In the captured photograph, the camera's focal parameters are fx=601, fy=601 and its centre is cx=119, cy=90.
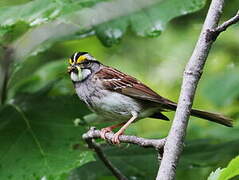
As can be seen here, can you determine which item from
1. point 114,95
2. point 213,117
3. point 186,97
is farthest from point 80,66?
point 186,97

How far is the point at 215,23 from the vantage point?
8.26ft

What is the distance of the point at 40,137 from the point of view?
3.83m

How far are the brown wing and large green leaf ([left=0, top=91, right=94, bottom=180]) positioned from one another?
0.28 metres

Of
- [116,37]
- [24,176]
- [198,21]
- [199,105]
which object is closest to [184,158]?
[116,37]

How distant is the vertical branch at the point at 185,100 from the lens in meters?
2.20

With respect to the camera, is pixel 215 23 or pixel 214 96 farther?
pixel 214 96

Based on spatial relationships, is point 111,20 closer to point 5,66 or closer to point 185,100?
point 5,66

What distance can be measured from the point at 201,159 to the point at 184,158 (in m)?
0.14

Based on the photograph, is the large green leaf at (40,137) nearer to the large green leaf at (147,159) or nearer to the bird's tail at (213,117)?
the large green leaf at (147,159)

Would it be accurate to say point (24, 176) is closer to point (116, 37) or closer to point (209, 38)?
point (116, 37)

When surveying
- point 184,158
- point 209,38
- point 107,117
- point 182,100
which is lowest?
point 184,158

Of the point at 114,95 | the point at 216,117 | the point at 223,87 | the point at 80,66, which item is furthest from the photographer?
the point at 223,87

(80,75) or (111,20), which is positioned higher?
(111,20)

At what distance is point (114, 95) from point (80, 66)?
34 centimetres
